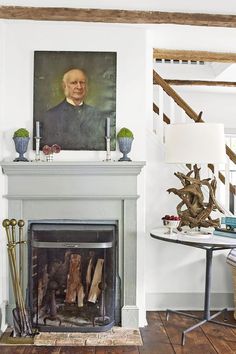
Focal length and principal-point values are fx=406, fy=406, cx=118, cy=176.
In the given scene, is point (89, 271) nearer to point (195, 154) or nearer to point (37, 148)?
point (37, 148)

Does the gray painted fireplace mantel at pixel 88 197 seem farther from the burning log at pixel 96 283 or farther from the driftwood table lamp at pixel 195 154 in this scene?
the driftwood table lamp at pixel 195 154

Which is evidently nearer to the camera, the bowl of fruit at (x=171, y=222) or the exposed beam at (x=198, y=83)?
the bowl of fruit at (x=171, y=222)

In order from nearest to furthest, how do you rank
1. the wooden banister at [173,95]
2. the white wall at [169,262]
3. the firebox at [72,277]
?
the firebox at [72,277] → the white wall at [169,262] → the wooden banister at [173,95]

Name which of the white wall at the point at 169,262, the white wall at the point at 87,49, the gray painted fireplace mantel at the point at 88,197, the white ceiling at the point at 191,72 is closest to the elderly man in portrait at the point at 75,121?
the white wall at the point at 87,49

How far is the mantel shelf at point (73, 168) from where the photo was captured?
3.25 meters

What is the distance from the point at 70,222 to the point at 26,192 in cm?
43

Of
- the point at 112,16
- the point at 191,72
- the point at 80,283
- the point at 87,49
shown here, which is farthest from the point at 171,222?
the point at 191,72

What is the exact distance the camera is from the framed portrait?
11.1 feet

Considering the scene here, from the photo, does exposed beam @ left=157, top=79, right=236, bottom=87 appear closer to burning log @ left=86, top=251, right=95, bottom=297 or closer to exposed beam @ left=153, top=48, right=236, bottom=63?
exposed beam @ left=153, top=48, right=236, bottom=63

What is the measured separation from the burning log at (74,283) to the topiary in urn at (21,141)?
0.90 m

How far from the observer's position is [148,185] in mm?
3740

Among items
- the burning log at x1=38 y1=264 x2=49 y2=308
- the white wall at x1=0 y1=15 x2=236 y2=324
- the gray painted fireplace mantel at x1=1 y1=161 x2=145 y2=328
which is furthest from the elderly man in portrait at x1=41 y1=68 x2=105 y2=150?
the burning log at x1=38 y1=264 x2=49 y2=308

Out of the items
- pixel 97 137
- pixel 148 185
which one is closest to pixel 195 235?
pixel 148 185

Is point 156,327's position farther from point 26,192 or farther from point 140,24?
point 140,24
